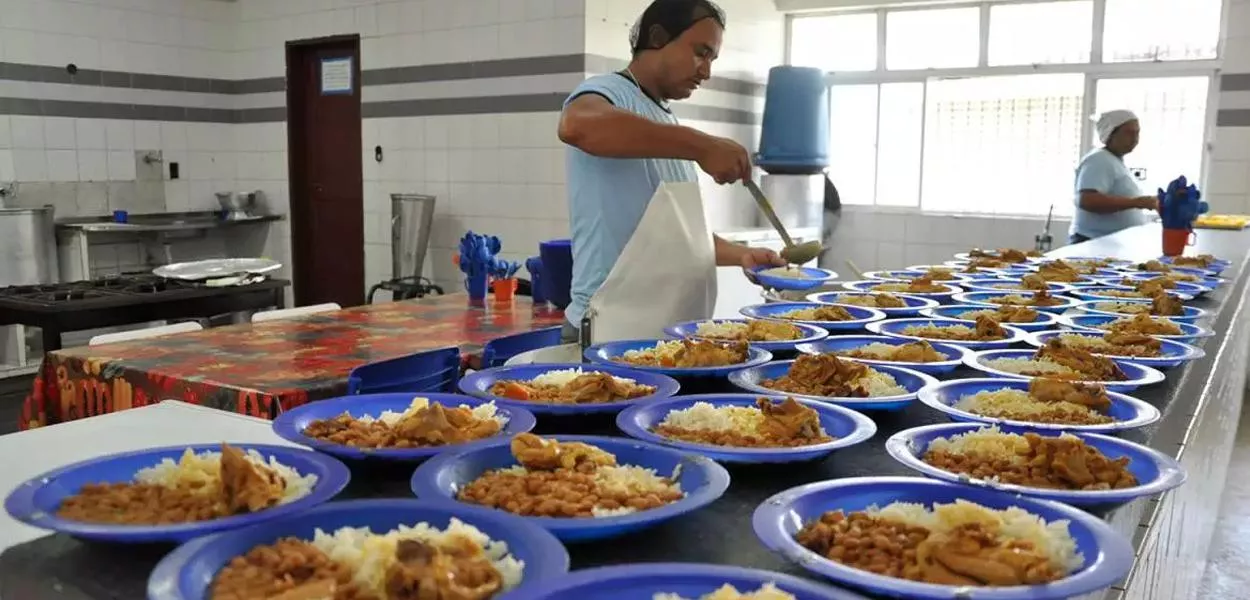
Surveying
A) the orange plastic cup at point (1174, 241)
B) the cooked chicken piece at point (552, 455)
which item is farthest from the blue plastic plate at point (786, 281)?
the orange plastic cup at point (1174, 241)

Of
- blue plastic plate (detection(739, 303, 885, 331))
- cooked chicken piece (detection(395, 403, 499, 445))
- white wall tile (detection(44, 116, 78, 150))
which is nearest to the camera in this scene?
cooked chicken piece (detection(395, 403, 499, 445))

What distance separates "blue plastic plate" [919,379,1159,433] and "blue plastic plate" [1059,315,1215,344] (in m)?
0.65

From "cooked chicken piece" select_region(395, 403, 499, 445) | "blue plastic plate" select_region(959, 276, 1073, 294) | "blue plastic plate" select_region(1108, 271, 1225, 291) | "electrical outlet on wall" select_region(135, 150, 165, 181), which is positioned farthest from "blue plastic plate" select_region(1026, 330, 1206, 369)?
"electrical outlet on wall" select_region(135, 150, 165, 181)

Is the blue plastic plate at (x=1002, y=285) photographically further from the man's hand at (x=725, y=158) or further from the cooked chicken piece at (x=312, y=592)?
the cooked chicken piece at (x=312, y=592)

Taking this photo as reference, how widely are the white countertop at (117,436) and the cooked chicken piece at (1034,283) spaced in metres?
2.42

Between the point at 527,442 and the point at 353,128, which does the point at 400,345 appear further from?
the point at 353,128

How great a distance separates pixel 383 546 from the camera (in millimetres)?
905

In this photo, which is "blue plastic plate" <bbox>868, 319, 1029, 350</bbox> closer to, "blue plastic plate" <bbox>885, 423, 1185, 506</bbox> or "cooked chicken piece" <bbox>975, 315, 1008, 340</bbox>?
"cooked chicken piece" <bbox>975, 315, 1008, 340</bbox>

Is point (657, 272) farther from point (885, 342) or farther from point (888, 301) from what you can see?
point (888, 301)

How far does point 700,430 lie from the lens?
140cm

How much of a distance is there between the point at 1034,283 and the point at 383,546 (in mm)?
2737

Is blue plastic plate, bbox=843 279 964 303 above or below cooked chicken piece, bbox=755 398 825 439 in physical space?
above

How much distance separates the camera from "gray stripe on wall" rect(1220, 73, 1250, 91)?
6410 millimetres

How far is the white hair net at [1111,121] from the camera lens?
575 centimetres
